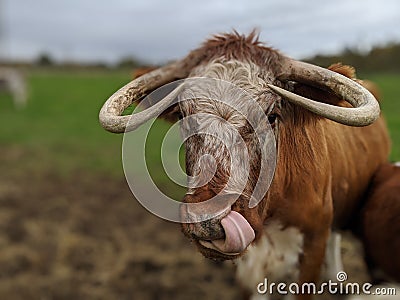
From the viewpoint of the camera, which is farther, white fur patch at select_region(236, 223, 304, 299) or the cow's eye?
white fur patch at select_region(236, 223, 304, 299)

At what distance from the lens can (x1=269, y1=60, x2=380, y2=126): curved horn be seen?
252cm

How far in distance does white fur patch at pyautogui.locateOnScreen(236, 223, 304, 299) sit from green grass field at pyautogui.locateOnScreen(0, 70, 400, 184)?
1.77 meters

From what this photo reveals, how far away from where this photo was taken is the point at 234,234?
8.27ft

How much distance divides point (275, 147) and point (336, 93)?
0.41 m

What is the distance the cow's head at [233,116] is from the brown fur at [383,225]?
121cm

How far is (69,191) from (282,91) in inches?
269

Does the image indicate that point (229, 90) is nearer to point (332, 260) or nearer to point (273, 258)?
point (273, 258)

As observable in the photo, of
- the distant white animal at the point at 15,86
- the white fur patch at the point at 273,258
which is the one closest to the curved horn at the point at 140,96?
the white fur patch at the point at 273,258

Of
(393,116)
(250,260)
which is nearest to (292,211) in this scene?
(250,260)

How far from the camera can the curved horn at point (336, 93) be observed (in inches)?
99.2

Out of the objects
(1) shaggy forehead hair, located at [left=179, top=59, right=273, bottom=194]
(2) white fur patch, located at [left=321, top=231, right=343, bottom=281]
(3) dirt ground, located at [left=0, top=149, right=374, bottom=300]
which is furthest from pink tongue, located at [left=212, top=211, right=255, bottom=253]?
(3) dirt ground, located at [left=0, top=149, right=374, bottom=300]

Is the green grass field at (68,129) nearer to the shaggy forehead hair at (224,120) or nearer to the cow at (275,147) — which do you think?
the cow at (275,147)

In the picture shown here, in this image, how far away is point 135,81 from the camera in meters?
3.18

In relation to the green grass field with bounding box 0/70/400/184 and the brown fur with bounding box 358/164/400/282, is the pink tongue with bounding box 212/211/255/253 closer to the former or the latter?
the brown fur with bounding box 358/164/400/282
